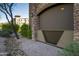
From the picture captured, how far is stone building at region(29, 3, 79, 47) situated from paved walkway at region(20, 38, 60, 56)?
8.6 inches

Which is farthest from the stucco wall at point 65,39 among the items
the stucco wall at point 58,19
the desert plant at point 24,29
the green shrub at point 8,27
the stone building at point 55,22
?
the green shrub at point 8,27

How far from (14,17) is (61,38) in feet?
4.75

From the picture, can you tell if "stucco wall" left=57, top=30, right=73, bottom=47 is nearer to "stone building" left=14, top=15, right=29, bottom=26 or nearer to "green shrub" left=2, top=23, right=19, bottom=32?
"stone building" left=14, top=15, right=29, bottom=26

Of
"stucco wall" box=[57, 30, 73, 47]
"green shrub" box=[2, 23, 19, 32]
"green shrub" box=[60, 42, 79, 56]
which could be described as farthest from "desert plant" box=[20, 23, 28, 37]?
"green shrub" box=[60, 42, 79, 56]

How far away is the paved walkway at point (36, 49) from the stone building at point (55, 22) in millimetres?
219

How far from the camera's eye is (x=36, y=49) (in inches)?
222

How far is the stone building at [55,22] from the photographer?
5.74 m

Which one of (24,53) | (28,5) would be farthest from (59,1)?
(24,53)

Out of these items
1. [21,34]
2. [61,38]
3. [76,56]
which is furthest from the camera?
[61,38]

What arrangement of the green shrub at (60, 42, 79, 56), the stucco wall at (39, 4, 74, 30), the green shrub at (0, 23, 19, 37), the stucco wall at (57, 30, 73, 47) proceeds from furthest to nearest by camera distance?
the stucco wall at (39, 4, 74, 30), the stucco wall at (57, 30, 73, 47), the green shrub at (0, 23, 19, 37), the green shrub at (60, 42, 79, 56)

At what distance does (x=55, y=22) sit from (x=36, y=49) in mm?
1029

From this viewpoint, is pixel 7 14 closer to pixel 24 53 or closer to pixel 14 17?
pixel 14 17

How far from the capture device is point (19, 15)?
220 inches

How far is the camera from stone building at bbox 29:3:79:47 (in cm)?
574
